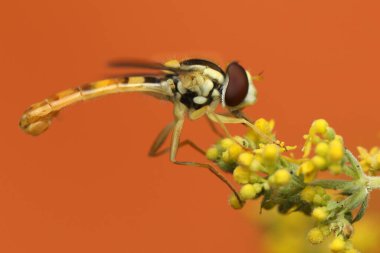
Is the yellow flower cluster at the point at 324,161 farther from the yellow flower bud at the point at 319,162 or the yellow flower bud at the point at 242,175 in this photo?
the yellow flower bud at the point at 242,175

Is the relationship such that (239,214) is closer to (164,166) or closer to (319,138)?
(164,166)

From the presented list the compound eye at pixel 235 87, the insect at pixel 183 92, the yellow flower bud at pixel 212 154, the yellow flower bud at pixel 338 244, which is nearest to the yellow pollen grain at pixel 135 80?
the insect at pixel 183 92

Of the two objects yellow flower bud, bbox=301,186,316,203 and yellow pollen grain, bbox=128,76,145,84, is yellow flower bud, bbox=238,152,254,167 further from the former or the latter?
yellow pollen grain, bbox=128,76,145,84

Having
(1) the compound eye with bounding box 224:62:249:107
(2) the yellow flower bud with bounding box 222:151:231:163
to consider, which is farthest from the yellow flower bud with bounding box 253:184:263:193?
(1) the compound eye with bounding box 224:62:249:107

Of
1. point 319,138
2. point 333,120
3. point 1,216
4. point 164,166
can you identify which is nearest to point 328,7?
point 333,120

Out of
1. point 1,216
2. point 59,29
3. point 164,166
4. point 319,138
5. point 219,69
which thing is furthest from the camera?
point 59,29

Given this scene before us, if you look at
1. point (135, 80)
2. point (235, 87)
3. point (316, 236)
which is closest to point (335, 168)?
point (316, 236)

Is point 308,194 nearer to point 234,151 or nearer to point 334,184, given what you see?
point 334,184
